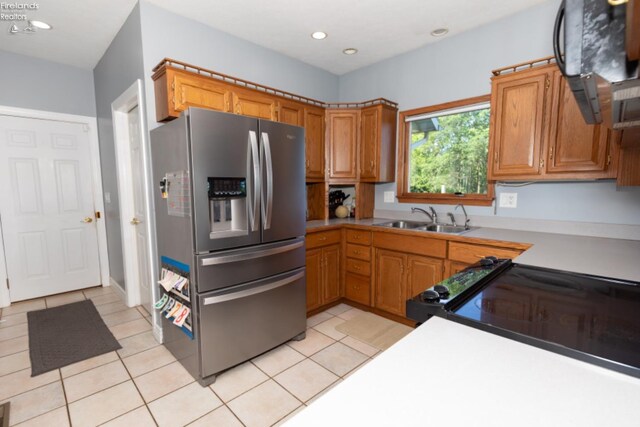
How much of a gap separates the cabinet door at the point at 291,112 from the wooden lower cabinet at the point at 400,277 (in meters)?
1.55

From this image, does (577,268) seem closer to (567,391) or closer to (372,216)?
(567,391)

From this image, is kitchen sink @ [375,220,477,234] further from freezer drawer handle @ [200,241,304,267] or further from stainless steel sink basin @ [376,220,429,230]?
freezer drawer handle @ [200,241,304,267]

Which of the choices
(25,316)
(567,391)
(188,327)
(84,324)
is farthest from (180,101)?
(25,316)

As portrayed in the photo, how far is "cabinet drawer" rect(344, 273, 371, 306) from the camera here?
3.02 meters

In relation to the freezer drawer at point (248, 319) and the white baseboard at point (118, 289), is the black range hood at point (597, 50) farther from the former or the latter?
the white baseboard at point (118, 289)

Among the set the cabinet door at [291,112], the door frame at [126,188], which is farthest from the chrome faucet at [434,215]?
the door frame at [126,188]

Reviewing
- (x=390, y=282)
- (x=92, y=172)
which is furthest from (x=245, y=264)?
(x=92, y=172)

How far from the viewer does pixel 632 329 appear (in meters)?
0.77

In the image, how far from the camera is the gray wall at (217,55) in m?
2.33

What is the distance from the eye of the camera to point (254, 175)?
2020mm

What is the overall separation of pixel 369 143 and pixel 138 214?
2.50 metres

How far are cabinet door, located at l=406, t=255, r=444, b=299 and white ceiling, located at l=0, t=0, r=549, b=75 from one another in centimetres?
206

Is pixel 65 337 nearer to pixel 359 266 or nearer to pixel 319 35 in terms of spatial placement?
pixel 359 266

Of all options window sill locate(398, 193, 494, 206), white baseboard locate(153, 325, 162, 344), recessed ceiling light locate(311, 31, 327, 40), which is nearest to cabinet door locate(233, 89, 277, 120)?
recessed ceiling light locate(311, 31, 327, 40)
